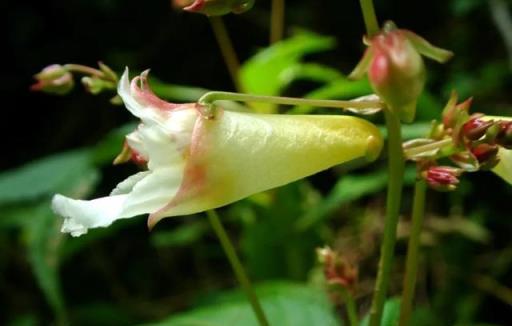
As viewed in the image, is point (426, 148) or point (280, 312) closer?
point (426, 148)

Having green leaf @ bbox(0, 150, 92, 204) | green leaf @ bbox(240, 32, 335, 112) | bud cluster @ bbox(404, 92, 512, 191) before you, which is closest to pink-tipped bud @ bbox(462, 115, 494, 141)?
bud cluster @ bbox(404, 92, 512, 191)

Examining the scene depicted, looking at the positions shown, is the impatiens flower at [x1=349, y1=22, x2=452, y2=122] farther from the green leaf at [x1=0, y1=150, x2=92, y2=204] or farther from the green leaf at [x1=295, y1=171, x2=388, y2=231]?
the green leaf at [x1=0, y1=150, x2=92, y2=204]

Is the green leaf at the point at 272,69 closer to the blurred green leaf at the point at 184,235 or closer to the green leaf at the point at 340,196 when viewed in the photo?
the green leaf at the point at 340,196

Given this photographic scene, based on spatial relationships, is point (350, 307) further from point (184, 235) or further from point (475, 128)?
point (184, 235)

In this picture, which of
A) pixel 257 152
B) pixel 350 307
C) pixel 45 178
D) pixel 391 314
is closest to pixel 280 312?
pixel 391 314

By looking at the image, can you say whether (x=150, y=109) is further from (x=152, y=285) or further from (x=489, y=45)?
(x=489, y=45)

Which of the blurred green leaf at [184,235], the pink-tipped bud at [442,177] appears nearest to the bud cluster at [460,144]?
the pink-tipped bud at [442,177]
